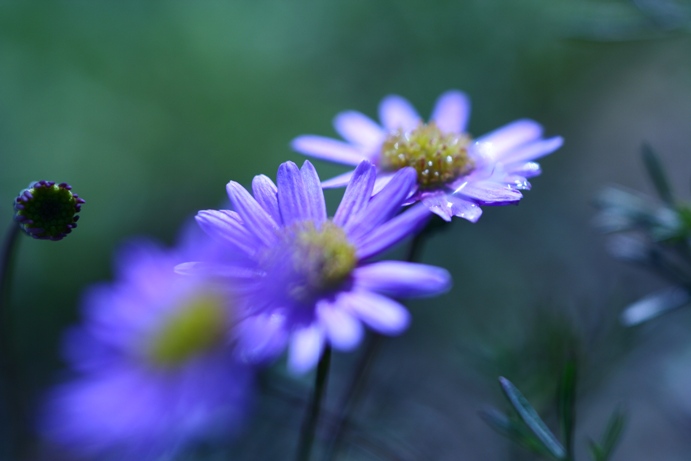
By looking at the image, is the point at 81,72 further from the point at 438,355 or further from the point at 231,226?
the point at 231,226

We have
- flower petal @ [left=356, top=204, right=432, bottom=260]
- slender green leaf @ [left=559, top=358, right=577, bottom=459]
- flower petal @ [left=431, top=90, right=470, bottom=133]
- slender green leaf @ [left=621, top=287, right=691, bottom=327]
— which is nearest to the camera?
flower petal @ [left=356, top=204, right=432, bottom=260]

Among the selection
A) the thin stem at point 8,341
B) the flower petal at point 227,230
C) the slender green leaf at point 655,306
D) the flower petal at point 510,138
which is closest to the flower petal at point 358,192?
the flower petal at point 227,230

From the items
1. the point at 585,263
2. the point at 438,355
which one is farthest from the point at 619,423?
the point at 585,263

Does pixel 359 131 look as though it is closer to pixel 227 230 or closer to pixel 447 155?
pixel 447 155

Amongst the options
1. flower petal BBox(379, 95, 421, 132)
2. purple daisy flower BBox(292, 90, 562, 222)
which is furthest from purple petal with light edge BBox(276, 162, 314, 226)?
flower petal BBox(379, 95, 421, 132)

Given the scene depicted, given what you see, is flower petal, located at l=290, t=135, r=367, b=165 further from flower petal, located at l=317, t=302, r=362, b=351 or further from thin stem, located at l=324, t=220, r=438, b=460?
flower petal, located at l=317, t=302, r=362, b=351

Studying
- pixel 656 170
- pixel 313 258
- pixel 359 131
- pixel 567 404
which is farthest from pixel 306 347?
pixel 656 170

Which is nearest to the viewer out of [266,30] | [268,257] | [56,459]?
[268,257]

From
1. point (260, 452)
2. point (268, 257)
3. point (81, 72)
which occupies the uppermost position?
point (81, 72)
